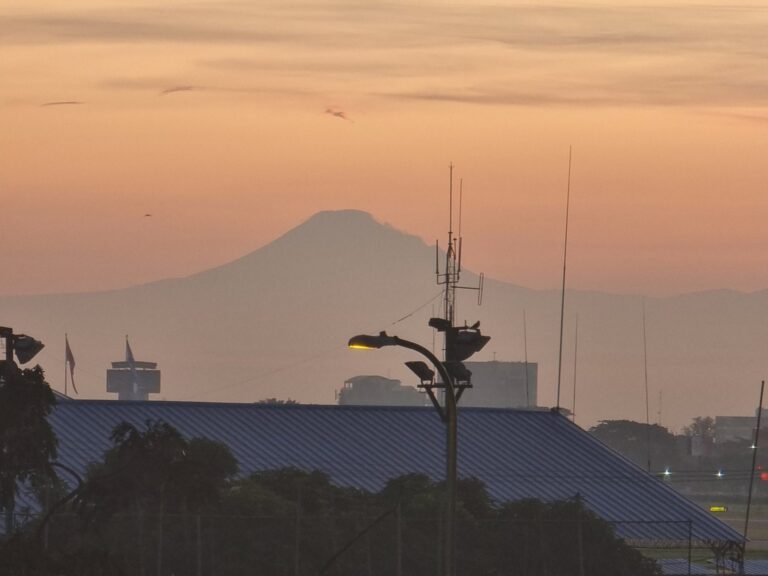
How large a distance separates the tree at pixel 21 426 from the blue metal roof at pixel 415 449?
31.8 metres

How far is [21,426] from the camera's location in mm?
34062

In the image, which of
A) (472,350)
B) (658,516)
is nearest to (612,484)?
(658,516)

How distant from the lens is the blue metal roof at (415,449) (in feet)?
228

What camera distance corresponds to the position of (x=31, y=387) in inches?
1337

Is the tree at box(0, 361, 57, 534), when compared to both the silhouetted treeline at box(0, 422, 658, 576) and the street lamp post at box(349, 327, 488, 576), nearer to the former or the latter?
the street lamp post at box(349, 327, 488, 576)

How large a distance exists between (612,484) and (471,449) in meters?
5.54

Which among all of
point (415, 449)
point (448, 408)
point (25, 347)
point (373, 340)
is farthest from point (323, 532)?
point (415, 449)

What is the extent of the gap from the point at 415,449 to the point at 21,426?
40.7m

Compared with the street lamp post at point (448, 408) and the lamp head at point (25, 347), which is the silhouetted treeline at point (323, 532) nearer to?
the lamp head at point (25, 347)

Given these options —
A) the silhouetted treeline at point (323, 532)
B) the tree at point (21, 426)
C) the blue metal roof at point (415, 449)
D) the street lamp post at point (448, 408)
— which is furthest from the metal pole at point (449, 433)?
the blue metal roof at point (415, 449)

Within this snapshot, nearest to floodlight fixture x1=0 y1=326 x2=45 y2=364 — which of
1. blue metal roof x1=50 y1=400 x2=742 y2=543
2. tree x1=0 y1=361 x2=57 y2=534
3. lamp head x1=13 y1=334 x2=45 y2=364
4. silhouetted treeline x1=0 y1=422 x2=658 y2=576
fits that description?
lamp head x1=13 y1=334 x2=45 y2=364

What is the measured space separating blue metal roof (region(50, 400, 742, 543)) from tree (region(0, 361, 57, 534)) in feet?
104

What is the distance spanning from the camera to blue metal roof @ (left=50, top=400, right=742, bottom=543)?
228 feet

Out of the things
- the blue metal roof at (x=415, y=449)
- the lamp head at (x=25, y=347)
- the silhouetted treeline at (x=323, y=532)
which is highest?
the blue metal roof at (x=415, y=449)
